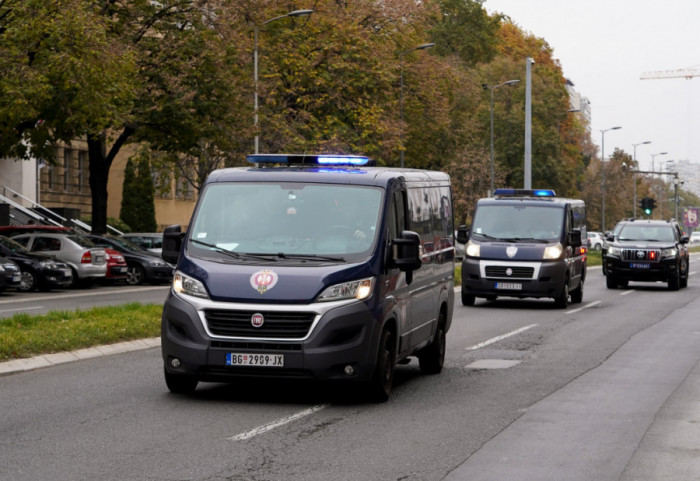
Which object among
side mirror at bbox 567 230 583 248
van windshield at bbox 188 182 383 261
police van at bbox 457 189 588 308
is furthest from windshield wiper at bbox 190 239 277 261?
side mirror at bbox 567 230 583 248

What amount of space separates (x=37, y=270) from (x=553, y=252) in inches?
501

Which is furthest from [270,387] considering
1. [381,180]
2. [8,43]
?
[8,43]

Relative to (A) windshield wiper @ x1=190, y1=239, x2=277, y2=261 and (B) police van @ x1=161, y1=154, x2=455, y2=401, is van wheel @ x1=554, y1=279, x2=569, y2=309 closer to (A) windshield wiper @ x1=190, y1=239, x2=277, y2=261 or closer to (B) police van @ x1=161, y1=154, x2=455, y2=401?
(B) police van @ x1=161, y1=154, x2=455, y2=401

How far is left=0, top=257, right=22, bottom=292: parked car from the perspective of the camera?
29.0m

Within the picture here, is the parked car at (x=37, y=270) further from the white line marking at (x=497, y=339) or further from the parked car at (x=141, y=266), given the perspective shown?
the white line marking at (x=497, y=339)

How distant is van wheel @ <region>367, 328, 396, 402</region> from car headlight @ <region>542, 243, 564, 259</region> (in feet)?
47.8

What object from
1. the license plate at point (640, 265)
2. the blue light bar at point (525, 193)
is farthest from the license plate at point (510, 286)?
the license plate at point (640, 265)

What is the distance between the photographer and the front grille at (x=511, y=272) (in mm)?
25797

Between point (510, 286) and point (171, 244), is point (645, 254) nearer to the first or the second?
point (510, 286)

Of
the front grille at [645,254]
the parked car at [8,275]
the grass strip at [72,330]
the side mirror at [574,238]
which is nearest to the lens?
the grass strip at [72,330]

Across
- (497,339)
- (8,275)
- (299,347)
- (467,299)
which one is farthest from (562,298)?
(299,347)

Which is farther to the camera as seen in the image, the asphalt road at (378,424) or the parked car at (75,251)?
the parked car at (75,251)

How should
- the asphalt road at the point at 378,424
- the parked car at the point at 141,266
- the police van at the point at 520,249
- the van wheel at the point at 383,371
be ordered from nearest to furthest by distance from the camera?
the asphalt road at the point at 378,424 → the van wheel at the point at 383,371 → the police van at the point at 520,249 → the parked car at the point at 141,266

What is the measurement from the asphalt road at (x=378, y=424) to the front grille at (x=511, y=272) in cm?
936
